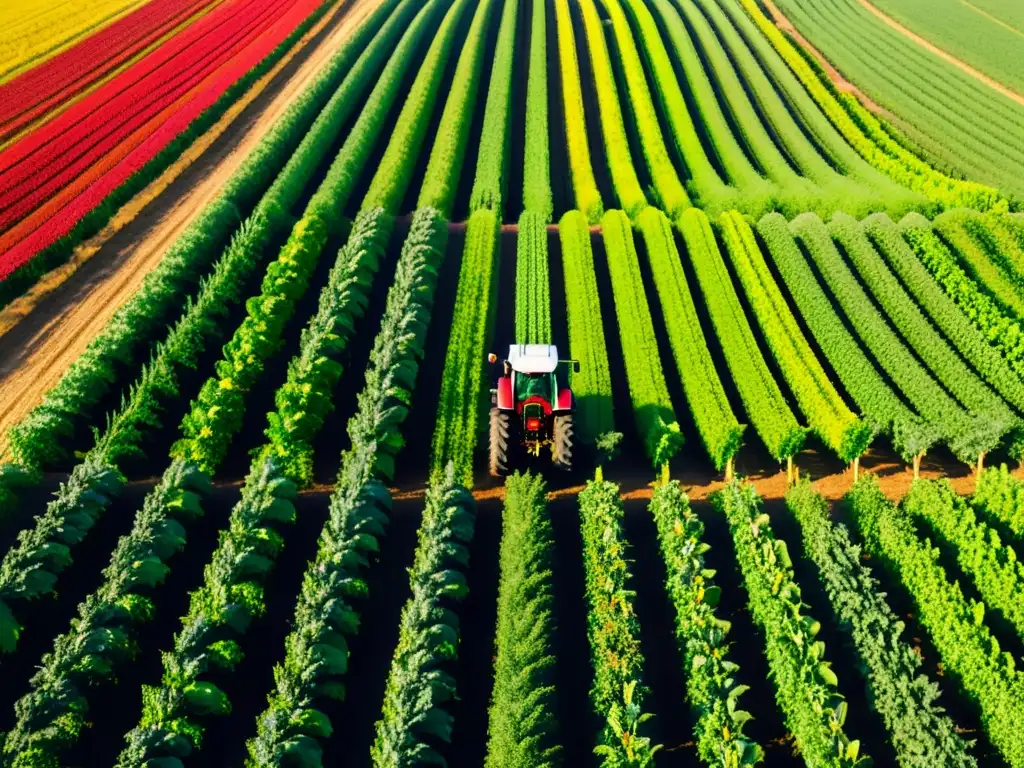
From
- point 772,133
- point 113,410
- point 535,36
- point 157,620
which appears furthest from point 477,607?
point 535,36

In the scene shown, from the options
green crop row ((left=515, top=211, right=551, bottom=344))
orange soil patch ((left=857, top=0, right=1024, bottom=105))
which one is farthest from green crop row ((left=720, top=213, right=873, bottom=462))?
orange soil patch ((left=857, top=0, right=1024, bottom=105))

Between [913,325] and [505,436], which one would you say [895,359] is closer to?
[913,325]

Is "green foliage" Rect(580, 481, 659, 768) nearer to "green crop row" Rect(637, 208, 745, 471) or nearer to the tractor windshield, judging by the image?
the tractor windshield

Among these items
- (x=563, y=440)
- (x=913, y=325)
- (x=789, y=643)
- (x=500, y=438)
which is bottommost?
(x=789, y=643)

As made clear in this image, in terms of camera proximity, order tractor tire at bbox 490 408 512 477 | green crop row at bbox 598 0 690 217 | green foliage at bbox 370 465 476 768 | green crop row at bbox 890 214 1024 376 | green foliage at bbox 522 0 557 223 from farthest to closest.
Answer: green crop row at bbox 598 0 690 217, green foliage at bbox 522 0 557 223, green crop row at bbox 890 214 1024 376, tractor tire at bbox 490 408 512 477, green foliage at bbox 370 465 476 768

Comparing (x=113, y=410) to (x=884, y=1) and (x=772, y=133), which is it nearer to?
(x=772, y=133)

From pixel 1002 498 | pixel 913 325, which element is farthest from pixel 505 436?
pixel 913 325
